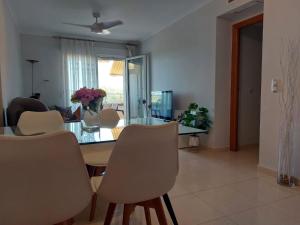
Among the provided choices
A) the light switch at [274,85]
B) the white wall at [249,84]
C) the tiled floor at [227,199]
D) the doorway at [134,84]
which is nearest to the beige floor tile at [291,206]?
the tiled floor at [227,199]

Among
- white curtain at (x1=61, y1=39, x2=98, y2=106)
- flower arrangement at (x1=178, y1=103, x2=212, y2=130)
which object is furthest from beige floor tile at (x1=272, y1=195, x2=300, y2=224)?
white curtain at (x1=61, y1=39, x2=98, y2=106)

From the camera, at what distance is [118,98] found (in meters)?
7.90

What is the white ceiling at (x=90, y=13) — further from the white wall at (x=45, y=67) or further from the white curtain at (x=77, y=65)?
the white curtain at (x=77, y=65)

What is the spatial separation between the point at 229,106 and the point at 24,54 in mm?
5040

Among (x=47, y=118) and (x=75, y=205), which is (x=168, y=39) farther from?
(x=75, y=205)

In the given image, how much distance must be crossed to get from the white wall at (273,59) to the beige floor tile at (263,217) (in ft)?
2.72

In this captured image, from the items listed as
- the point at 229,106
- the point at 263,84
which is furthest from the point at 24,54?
the point at 263,84

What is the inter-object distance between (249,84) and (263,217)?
2.83 metres

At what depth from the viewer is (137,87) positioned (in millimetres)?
6465

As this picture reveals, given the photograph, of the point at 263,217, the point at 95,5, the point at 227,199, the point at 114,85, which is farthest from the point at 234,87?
the point at 114,85

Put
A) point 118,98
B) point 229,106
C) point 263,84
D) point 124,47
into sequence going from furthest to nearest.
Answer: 1. point 118,98
2. point 124,47
3. point 229,106
4. point 263,84

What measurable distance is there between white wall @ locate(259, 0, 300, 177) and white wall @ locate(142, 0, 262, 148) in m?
0.72

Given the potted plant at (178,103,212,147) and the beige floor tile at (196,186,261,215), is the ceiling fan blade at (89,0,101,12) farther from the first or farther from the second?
the beige floor tile at (196,186,261,215)

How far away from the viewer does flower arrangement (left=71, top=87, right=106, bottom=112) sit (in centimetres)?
200
